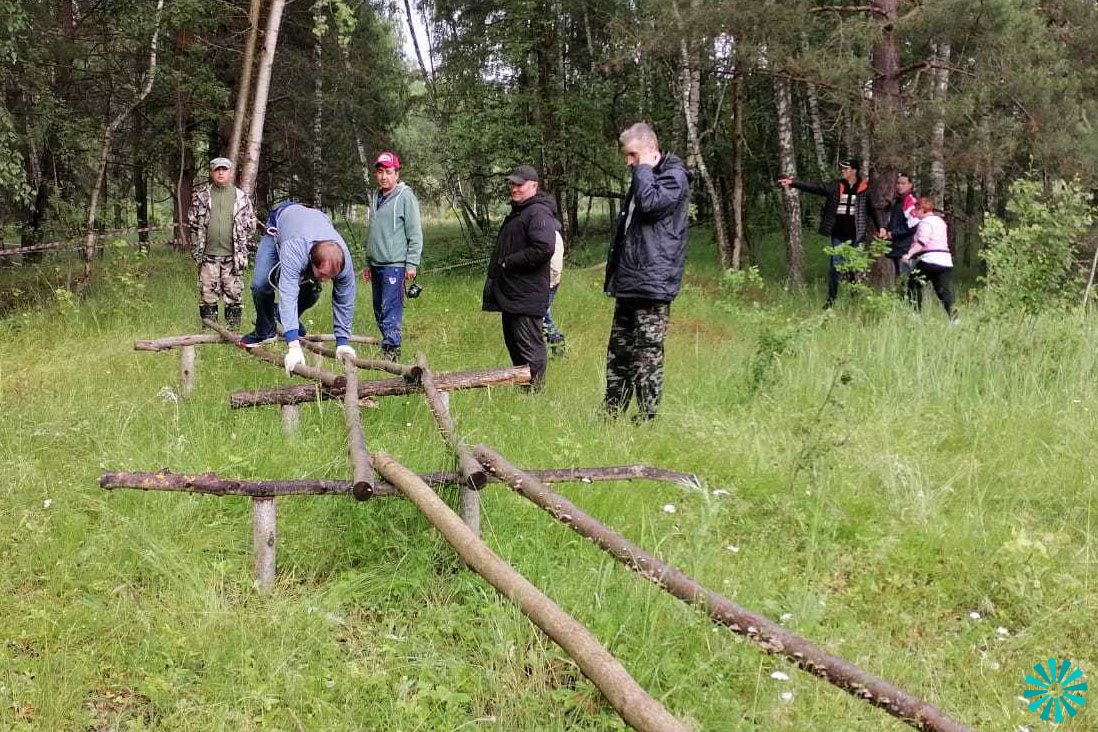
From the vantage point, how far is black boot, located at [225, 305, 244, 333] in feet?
27.0

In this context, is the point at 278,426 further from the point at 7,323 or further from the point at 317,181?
the point at 317,181

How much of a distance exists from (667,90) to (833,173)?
179 inches

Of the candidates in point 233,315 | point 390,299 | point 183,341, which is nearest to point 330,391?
point 183,341

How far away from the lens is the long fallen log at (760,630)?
2148 millimetres

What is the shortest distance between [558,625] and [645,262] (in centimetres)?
327

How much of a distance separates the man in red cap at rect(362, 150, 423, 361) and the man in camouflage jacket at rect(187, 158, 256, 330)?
1.78 m

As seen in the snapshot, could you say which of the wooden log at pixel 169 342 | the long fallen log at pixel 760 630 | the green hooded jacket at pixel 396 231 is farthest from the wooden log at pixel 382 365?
the long fallen log at pixel 760 630

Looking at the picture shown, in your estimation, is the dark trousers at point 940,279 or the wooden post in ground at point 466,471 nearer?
the wooden post in ground at point 466,471

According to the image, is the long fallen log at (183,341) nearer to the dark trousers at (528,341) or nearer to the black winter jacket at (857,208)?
the dark trousers at (528,341)

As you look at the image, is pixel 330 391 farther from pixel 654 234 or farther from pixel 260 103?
pixel 260 103

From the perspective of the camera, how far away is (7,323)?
8.89m

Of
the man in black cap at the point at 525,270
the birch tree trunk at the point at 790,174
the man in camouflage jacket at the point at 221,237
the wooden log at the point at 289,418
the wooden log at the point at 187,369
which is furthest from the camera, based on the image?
the birch tree trunk at the point at 790,174

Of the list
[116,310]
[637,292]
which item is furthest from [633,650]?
[116,310]

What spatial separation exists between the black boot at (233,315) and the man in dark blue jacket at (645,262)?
4.67 meters
